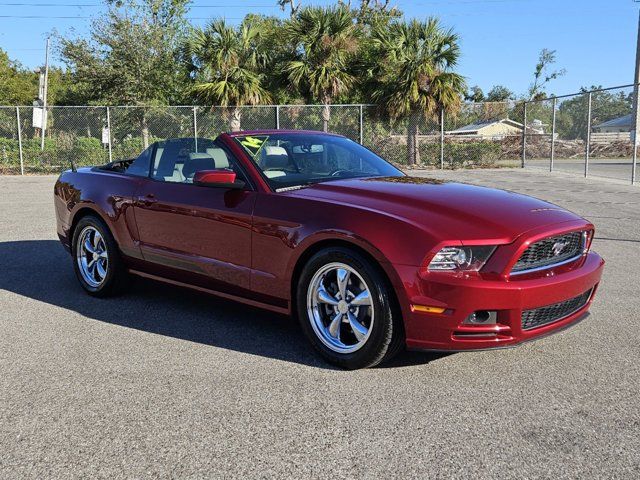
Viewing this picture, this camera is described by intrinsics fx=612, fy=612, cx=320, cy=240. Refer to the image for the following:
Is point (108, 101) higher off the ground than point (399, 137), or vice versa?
point (108, 101)

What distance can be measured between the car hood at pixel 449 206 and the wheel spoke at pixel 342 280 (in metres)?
0.41

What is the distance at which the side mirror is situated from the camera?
14.0 feet

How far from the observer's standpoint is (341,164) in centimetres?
495

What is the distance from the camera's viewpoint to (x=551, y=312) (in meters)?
3.61

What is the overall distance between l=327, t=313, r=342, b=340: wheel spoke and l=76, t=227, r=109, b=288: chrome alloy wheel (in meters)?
2.58

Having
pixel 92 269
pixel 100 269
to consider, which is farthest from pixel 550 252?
pixel 92 269

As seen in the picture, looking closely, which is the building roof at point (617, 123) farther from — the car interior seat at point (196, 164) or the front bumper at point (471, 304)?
the front bumper at point (471, 304)

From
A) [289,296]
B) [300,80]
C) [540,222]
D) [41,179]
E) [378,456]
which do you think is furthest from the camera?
[300,80]

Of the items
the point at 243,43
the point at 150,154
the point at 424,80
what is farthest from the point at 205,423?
the point at 243,43

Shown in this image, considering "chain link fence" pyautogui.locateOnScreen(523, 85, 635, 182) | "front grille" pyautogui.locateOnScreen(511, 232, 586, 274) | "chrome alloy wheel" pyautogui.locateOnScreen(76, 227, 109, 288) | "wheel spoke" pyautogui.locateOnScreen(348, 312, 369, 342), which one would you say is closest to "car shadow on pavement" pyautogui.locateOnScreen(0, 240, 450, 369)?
"chrome alloy wheel" pyautogui.locateOnScreen(76, 227, 109, 288)

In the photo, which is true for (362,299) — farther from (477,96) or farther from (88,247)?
(477,96)

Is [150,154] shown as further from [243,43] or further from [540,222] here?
[243,43]

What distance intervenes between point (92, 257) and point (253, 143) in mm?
2100

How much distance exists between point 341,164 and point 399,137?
1877cm
